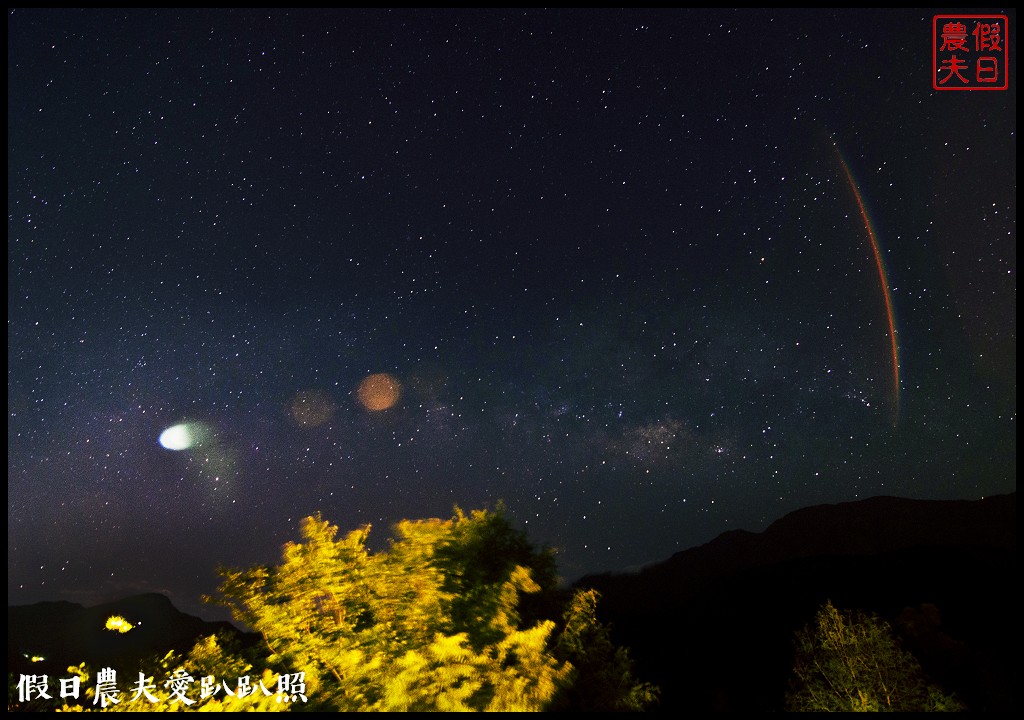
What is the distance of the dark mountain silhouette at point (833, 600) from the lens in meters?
46.7

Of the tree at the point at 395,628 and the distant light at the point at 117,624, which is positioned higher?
the tree at the point at 395,628

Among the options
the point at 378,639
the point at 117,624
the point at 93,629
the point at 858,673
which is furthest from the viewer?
the point at 93,629

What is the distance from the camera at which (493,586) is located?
11.0m

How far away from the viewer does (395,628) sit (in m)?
9.52

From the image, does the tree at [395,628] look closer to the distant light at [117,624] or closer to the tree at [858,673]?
the distant light at [117,624]

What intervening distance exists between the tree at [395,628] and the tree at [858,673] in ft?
53.5

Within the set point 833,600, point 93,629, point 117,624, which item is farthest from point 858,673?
point 93,629

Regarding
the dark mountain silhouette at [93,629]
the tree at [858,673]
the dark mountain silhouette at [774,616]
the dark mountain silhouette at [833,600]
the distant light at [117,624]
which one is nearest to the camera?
the distant light at [117,624]

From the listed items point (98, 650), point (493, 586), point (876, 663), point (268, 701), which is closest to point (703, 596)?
point (876, 663)

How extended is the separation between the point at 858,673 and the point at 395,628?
1994cm

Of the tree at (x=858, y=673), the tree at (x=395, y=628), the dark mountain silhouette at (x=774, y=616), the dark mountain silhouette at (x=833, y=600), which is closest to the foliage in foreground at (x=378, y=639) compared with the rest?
the tree at (x=395, y=628)

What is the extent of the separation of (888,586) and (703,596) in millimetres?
22146

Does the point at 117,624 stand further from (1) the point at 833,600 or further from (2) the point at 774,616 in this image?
(1) the point at 833,600

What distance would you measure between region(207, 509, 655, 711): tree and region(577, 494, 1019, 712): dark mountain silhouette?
39.0 metres
